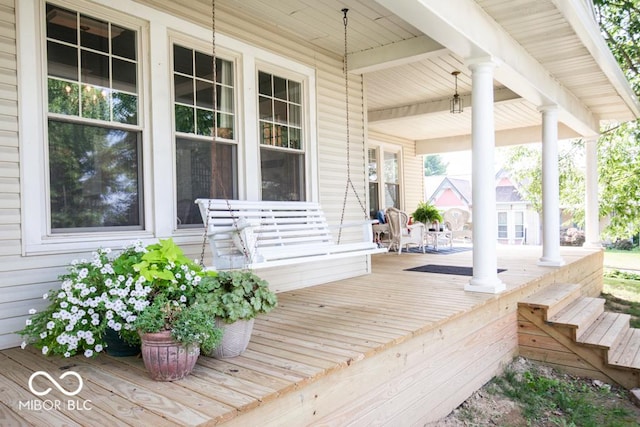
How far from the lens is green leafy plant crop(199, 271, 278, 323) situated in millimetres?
2285

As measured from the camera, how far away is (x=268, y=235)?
12.7ft

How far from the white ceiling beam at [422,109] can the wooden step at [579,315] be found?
10.6ft

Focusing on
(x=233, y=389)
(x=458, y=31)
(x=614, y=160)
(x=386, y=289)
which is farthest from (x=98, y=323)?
(x=614, y=160)

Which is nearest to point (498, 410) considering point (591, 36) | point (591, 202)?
point (591, 36)

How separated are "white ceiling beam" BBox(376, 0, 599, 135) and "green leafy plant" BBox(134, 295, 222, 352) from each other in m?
2.26

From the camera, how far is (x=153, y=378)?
6.95ft

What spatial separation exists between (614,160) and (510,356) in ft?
25.2

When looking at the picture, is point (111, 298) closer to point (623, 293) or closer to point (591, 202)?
point (623, 293)

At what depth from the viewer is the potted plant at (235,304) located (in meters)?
2.29

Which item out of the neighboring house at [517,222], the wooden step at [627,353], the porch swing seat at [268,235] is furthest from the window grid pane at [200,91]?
the neighboring house at [517,222]

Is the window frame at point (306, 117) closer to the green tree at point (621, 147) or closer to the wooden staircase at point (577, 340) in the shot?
the wooden staircase at point (577, 340)

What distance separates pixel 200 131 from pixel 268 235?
40.4 inches

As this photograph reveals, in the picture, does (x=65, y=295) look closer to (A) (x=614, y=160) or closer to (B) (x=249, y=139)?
(B) (x=249, y=139)

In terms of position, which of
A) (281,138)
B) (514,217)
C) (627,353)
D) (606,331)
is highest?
(281,138)
